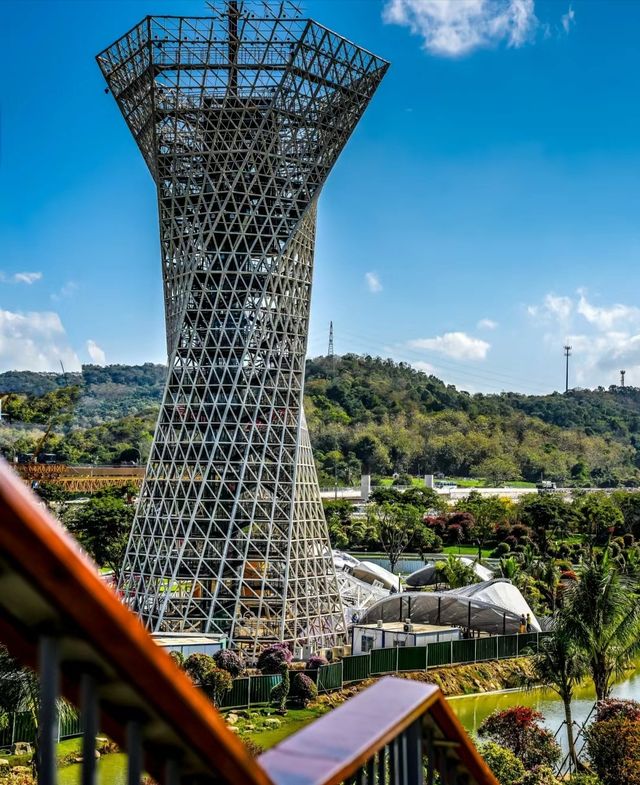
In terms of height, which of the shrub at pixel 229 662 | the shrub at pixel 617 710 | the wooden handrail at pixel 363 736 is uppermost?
the wooden handrail at pixel 363 736

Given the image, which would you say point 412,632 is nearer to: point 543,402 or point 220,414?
point 220,414

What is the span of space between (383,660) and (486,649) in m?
3.23

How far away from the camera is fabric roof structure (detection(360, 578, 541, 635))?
24.7 m

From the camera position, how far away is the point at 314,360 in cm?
12769

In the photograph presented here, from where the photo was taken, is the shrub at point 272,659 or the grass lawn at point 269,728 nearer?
the grass lawn at point 269,728

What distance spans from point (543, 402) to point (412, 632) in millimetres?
116454

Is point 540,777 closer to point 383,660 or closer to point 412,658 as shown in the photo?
point 383,660

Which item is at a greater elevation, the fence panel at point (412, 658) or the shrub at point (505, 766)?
the shrub at point (505, 766)

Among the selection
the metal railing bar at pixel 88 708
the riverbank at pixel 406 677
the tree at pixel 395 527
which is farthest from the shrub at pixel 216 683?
the tree at pixel 395 527

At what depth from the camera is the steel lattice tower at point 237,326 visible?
21.7 m

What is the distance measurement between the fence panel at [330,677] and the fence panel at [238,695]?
1.72 metres

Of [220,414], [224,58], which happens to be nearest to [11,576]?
[220,414]

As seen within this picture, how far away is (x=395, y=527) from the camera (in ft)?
137

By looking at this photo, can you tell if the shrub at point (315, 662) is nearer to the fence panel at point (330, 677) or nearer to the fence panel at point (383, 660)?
the fence panel at point (330, 677)
